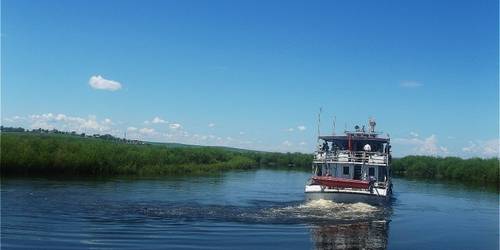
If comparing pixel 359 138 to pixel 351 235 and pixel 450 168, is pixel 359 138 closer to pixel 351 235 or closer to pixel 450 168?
pixel 351 235

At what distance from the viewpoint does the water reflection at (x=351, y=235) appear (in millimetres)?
23283

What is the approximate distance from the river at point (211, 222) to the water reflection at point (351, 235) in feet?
0.16

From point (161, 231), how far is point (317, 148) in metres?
18.5

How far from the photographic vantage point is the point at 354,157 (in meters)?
38.9

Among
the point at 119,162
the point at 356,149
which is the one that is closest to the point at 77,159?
the point at 119,162

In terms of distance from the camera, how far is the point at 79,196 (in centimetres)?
3625

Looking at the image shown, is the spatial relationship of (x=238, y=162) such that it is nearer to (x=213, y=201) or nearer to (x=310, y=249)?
(x=213, y=201)

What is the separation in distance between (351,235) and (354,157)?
538 inches

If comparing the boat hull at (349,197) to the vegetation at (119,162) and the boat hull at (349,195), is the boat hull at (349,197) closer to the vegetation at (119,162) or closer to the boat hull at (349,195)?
the boat hull at (349,195)

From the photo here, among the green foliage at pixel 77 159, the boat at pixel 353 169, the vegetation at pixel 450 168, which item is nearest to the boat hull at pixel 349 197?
the boat at pixel 353 169

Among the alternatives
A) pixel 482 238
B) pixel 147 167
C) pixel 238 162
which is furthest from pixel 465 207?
pixel 238 162

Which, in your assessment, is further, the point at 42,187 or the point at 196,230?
the point at 42,187

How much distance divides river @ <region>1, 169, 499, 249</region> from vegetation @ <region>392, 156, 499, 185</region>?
52261mm

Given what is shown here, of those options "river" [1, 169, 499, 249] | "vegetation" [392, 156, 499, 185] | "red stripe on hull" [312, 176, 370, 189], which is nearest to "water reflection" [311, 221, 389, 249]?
"river" [1, 169, 499, 249]
